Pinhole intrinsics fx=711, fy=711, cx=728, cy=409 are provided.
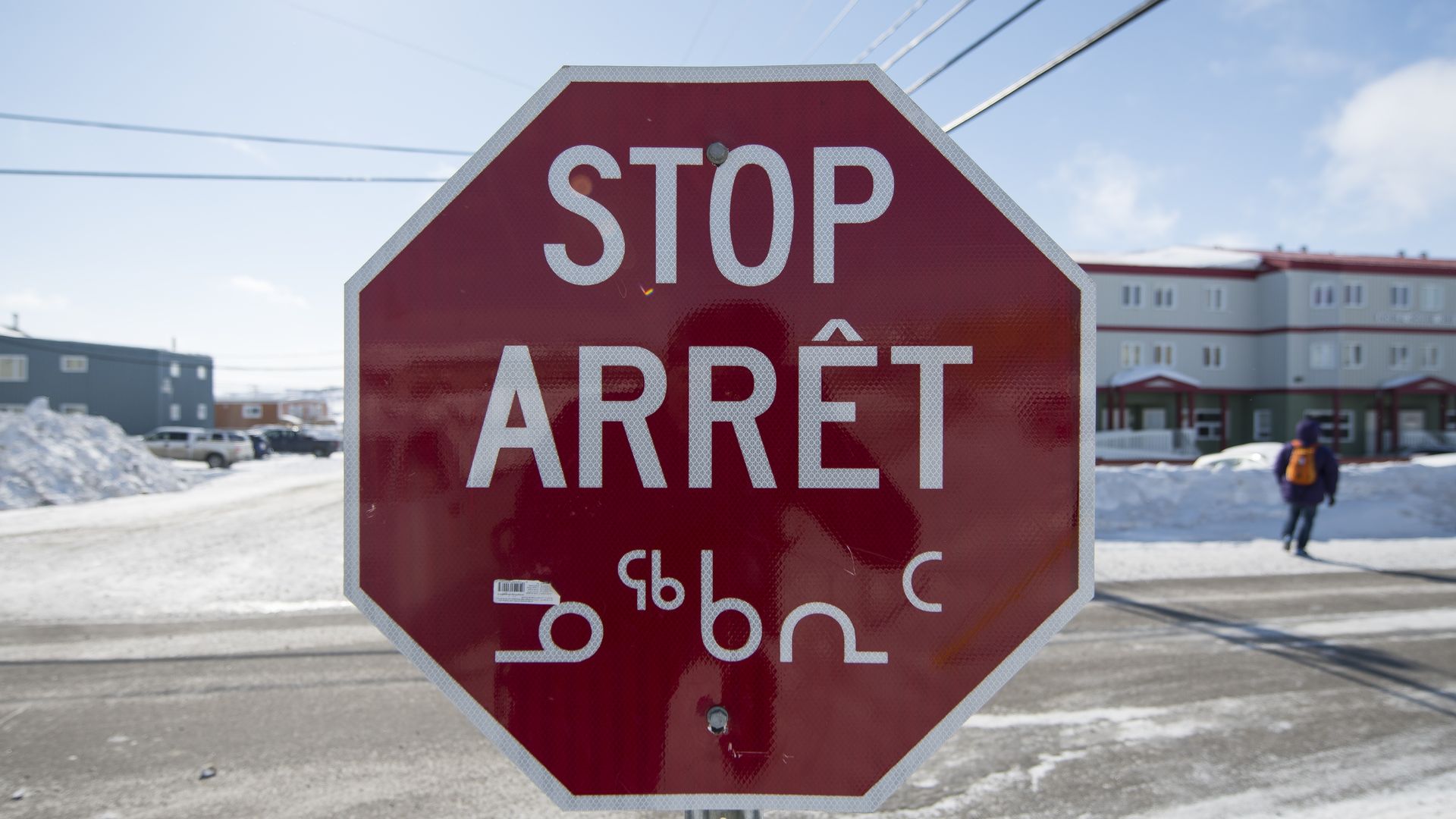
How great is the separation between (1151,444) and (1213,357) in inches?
314

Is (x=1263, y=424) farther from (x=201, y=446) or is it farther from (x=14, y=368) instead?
(x=14, y=368)

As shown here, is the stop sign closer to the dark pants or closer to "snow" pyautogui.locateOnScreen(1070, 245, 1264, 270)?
the dark pants

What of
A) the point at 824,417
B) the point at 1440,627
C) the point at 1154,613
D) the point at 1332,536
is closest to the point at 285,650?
the point at 824,417

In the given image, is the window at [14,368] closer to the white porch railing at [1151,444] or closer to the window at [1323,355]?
the white porch railing at [1151,444]

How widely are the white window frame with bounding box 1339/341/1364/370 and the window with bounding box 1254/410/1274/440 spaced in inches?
136

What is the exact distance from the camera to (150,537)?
10828 mm

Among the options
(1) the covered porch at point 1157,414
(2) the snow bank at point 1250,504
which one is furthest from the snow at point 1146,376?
(2) the snow bank at point 1250,504

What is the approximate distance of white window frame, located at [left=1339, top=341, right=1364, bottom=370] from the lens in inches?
1196

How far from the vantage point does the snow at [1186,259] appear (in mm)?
30719


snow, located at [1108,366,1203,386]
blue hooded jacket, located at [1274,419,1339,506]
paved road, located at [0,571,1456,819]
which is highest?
snow, located at [1108,366,1203,386]

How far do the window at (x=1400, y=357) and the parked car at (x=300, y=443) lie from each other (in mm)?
49026

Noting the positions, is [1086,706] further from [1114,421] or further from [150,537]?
[1114,421]

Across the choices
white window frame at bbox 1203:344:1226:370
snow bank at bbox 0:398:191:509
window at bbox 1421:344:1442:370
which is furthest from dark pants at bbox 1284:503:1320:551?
window at bbox 1421:344:1442:370

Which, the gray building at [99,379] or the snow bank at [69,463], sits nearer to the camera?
the snow bank at [69,463]
